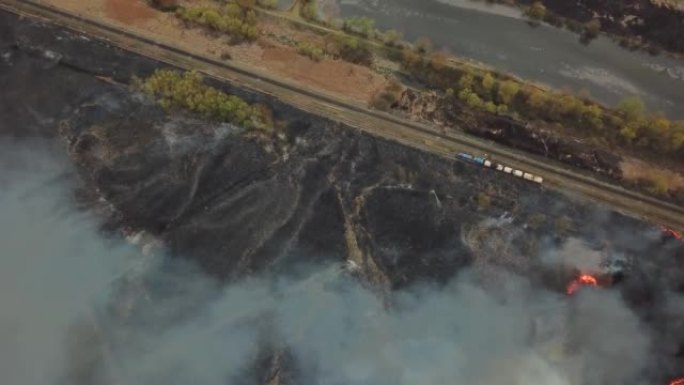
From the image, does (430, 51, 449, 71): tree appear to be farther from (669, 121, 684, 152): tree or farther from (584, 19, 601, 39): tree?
(669, 121, 684, 152): tree

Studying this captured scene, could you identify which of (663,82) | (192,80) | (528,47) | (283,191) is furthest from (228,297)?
(663,82)

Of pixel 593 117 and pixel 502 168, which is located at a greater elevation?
pixel 593 117

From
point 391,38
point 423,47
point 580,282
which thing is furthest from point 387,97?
point 580,282

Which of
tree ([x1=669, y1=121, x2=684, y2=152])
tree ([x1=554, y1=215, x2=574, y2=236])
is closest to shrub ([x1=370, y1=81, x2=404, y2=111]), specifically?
tree ([x1=554, y1=215, x2=574, y2=236])

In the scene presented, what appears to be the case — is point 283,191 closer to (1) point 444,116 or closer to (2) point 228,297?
(2) point 228,297

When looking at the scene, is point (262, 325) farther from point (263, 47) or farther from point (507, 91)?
point (507, 91)

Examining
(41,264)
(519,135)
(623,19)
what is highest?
(623,19)
